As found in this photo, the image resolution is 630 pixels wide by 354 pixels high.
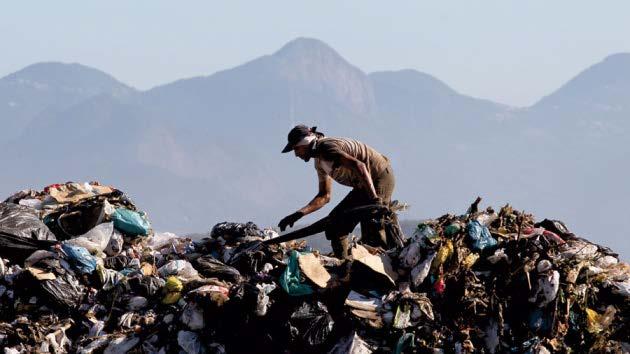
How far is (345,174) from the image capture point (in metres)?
7.63

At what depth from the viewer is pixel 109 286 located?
25.6 ft

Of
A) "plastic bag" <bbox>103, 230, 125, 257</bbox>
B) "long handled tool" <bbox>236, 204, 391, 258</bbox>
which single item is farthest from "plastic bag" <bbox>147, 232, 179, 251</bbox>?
"long handled tool" <bbox>236, 204, 391, 258</bbox>

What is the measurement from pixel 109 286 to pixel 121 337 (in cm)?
86

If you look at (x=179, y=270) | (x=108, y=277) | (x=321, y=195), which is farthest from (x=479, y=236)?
(x=108, y=277)

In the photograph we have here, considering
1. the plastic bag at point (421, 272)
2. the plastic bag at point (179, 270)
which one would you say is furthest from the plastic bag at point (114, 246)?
the plastic bag at point (421, 272)

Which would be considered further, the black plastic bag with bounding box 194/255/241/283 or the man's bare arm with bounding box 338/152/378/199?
the black plastic bag with bounding box 194/255/241/283

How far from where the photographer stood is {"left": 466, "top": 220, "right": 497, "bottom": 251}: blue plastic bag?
7.27 m

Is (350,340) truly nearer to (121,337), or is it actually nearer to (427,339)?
(427,339)

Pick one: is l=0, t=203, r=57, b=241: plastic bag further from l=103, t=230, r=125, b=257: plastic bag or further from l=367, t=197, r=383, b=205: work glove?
l=367, t=197, r=383, b=205: work glove

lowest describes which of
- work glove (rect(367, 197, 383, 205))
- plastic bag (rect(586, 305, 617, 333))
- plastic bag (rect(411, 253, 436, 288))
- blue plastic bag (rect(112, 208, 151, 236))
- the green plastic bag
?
blue plastic bag (rect(112, 208, 151, 236))

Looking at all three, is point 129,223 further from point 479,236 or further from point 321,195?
point 479,236

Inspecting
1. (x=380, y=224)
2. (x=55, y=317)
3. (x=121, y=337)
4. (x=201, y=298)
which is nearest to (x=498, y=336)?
(x=380, y=224)

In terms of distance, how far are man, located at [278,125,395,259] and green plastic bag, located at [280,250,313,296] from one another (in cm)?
63

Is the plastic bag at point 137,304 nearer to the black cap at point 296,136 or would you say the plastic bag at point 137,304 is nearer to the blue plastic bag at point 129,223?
the blue plastic bag at point 129,223
